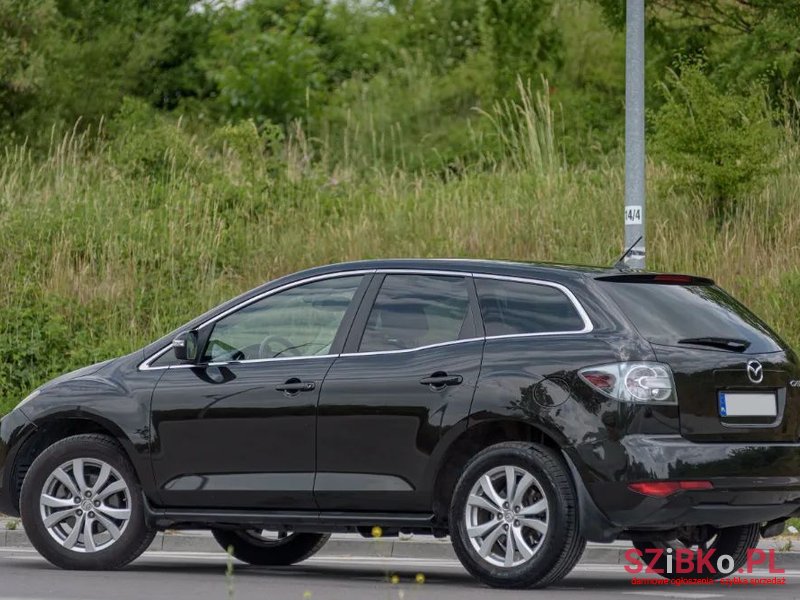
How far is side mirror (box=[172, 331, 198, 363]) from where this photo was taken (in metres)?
9.59

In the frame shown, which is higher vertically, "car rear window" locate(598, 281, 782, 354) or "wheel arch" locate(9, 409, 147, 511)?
"car rear window" locate(598, 281, 782, 354)

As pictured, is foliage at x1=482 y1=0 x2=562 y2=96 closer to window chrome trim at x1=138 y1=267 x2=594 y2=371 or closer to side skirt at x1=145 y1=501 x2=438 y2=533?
window chrome trim at x1=138 y1=267 x2=594 y2=371

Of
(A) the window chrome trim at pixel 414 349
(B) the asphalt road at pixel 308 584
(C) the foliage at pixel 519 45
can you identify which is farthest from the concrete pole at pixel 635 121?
(C) the foliage at pixel 519 45

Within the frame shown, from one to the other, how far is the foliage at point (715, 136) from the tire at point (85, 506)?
31.7 ft

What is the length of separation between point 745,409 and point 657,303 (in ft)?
2.31

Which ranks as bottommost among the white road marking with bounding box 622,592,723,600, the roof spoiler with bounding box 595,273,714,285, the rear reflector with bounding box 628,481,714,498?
the white road marking with bounding box 622,592,723,600

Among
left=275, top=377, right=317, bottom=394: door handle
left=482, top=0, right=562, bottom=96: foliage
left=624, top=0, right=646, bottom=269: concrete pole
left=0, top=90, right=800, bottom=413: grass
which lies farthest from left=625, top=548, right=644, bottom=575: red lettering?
left=482, top=0, right=562, bottom=96: foliage

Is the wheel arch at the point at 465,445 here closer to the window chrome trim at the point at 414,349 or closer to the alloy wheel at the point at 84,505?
the window chrome trim at the point at 414,349

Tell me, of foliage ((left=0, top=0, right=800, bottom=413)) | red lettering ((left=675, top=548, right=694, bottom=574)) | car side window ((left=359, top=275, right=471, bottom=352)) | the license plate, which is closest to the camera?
the license plate

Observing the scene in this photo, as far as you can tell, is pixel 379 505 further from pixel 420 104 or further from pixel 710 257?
pixel 420 104

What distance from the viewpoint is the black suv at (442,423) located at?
329 inches

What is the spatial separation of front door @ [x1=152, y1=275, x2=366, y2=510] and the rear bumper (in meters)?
1.60

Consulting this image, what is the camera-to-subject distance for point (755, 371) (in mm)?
8633

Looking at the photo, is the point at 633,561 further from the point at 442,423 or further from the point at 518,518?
the point at 442,423
